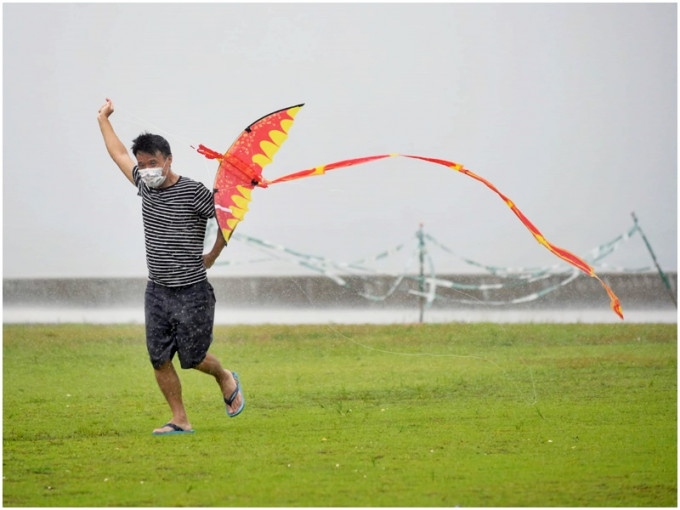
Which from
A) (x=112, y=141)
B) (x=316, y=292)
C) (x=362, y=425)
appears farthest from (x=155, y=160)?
(x=316, y=292)

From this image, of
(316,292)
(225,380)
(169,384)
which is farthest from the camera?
(316,292)

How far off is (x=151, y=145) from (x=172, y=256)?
1.75 ft

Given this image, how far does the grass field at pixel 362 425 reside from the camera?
4457mm

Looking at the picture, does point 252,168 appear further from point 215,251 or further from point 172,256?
point 172,256

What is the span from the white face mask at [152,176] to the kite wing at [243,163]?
262mm

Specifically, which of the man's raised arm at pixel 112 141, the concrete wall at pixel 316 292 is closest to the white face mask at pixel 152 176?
the man's raised arm at pixel 112 141

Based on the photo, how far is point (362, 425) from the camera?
5.88m

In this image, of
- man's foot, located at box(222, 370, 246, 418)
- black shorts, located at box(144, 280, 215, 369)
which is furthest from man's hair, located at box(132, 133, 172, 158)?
man's foot, located at box(222, 370, 246, 418)

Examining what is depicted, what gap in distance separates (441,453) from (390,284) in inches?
277

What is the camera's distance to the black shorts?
5.45 metres

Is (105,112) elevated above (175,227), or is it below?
above

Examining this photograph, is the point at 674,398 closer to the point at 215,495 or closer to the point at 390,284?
the point at 215,495

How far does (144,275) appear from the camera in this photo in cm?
1279

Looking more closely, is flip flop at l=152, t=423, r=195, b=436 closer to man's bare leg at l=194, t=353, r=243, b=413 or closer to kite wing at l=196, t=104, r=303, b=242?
man's bare leg at l=194, t=353, r=243, b=413
